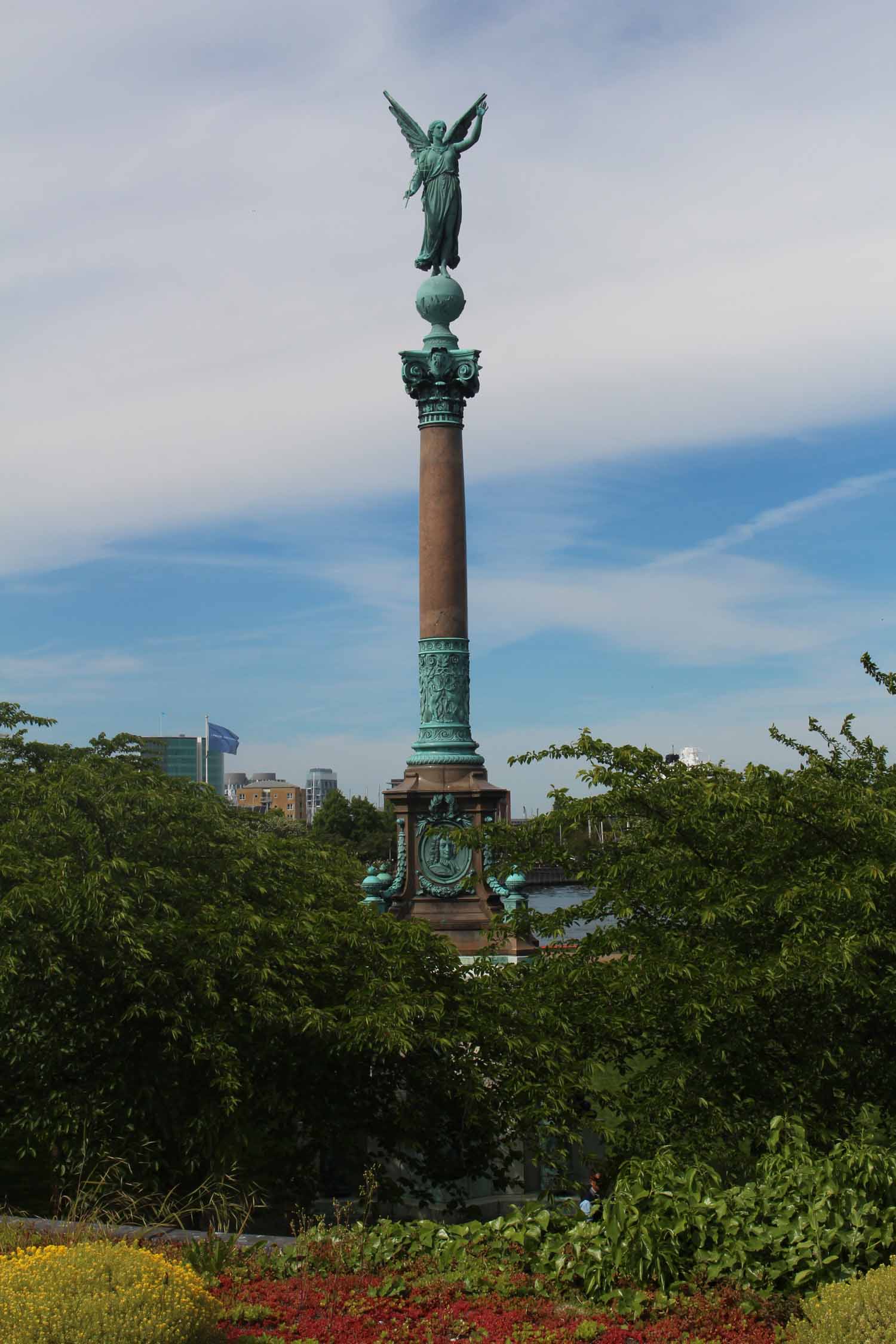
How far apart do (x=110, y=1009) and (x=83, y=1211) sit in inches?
96.2

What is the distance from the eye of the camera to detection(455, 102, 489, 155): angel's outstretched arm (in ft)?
91.6

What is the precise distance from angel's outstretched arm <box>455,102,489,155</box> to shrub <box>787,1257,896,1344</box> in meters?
25.5

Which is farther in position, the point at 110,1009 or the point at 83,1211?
the point at 110,1009

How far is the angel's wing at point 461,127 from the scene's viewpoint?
2789 centimetres

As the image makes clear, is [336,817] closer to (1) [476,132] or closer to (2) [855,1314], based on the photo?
(1) [476,132]

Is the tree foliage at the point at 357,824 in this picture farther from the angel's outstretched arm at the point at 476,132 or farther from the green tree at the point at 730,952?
the green tree at the point at 730,952

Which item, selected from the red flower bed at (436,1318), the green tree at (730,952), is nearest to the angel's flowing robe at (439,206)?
the green tree at (730,952)

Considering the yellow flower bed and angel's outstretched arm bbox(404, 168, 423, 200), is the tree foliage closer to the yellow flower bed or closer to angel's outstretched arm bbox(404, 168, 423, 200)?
angel's outstretched arm bbox(404, 168, 423, 200)

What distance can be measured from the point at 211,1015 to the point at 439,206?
20.8 metres

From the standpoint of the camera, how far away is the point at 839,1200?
7957 mm

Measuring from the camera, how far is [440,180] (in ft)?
91.5

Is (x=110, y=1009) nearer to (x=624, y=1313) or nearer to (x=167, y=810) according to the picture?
(x=167, y=810)

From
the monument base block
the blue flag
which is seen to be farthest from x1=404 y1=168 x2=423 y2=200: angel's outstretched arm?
the blue flag

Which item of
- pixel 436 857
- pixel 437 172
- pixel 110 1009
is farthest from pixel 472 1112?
pixel 437 172
